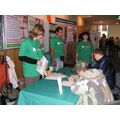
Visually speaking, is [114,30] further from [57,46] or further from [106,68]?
[106,68]

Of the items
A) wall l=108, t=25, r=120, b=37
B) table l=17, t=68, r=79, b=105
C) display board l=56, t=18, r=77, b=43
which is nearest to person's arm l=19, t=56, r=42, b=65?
table l=17, t=68, r=79, b=105

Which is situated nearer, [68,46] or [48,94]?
[48,94]

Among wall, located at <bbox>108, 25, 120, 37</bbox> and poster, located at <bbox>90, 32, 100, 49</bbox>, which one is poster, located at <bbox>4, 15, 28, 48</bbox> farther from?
wall, located at <bbox>108, 25, 120, 37</bbox>

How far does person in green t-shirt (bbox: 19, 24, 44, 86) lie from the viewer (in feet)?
9.05

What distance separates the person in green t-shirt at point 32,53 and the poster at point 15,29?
0.78 m

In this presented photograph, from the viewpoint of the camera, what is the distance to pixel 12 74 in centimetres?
340

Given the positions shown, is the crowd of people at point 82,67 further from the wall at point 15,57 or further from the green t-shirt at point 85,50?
the wall at point 15,57

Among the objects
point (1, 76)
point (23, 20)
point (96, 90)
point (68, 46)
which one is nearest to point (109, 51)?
point (68, 46)

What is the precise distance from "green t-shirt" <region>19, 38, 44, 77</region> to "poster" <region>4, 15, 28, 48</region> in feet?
2.59

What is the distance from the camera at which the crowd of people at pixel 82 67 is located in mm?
1967
